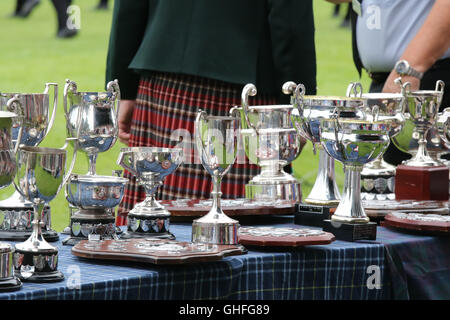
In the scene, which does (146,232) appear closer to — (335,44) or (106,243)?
(106,243)

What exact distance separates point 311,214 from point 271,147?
364 millimetres

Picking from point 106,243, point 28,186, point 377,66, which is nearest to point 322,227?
point 106,243

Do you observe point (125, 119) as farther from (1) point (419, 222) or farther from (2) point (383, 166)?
(1) point (419, 222)

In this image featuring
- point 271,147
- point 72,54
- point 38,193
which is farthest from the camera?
point 72,54

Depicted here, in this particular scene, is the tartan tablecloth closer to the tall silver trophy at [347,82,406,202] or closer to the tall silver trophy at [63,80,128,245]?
the tall silver trophy at [63,80,128,245]

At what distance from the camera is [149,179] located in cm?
212

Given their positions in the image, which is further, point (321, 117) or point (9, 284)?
point (321, 117)

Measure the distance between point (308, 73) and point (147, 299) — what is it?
1.68 m

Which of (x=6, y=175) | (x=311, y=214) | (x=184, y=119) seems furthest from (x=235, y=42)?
(x=6, y=175)

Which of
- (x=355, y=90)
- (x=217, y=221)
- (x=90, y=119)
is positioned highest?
(x=355, y=90)

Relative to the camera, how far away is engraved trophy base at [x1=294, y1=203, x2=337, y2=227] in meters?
2.31

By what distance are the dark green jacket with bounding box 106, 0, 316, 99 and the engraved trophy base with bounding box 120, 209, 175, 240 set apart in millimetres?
1114

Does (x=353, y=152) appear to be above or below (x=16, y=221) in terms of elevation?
above

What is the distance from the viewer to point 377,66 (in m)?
3.55
